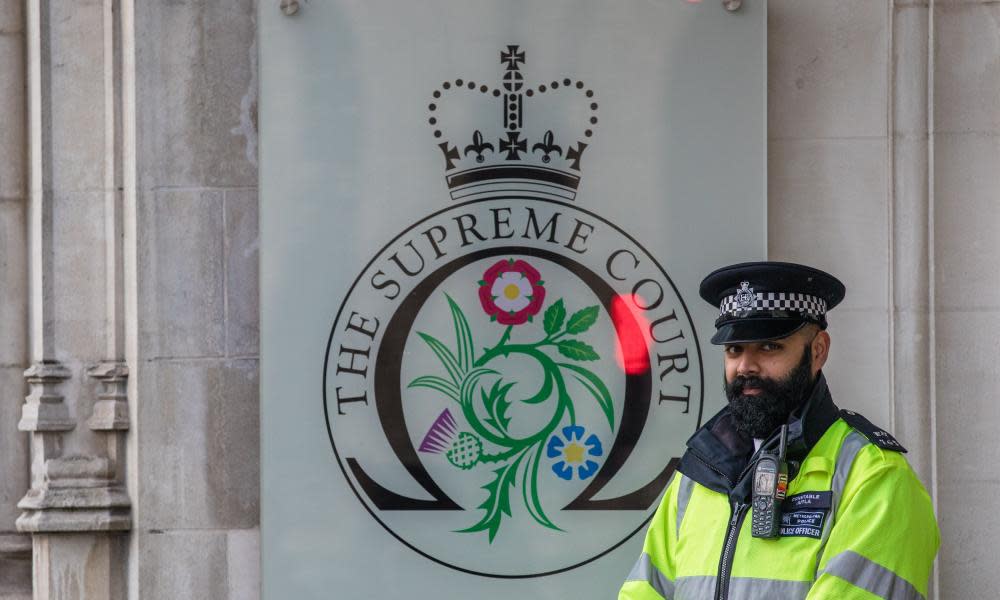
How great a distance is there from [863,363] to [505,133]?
5.87ft

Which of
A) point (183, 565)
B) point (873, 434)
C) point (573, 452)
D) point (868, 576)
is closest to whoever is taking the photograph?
point (868, 576)

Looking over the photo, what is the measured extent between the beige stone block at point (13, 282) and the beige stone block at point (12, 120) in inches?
3.6

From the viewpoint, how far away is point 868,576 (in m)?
3.38

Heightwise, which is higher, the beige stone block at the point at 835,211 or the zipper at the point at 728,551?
the beige stone block at the point at 835,211

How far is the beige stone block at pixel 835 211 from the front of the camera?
557cm

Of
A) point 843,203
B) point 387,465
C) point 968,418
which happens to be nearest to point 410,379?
point 387,465

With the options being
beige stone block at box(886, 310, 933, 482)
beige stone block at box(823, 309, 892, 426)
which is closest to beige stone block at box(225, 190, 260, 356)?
beige stone block at box(823, 309, 892, 426)

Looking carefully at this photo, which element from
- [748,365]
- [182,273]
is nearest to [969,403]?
[748,365]

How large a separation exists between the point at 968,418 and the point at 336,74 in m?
3.01

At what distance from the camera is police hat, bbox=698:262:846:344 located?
12.3 ft

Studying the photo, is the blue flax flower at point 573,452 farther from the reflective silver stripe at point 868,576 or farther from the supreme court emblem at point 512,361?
the reflective silver stripe at point 868,576

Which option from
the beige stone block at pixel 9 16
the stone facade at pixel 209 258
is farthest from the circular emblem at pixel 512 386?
the beige stone block at pixel 9 16

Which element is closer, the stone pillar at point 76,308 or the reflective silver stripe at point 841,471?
the reflective silver stripe at point 841,471

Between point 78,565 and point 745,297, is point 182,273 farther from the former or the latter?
point 745,297
